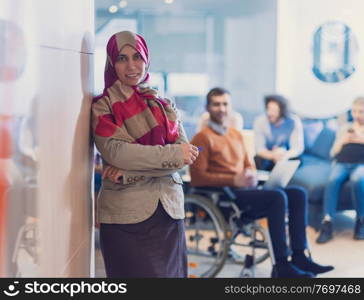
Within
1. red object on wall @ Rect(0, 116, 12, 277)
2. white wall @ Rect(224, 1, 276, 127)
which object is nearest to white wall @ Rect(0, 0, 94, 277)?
red object on wall @ Rect(0, 116, 12, 277)

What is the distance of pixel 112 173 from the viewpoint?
206cm

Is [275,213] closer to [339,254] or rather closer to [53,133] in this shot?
[339,254]

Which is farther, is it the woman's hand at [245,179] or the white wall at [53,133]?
the woman's hand at [245,179]

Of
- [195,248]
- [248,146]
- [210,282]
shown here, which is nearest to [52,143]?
[210,282]

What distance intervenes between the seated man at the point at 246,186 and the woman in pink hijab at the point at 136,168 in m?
1.39

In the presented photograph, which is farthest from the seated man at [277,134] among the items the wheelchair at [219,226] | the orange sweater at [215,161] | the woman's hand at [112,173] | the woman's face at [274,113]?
the woman's hand at [112,173]

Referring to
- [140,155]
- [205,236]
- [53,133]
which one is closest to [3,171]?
[53,133]

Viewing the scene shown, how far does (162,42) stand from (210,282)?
385cm

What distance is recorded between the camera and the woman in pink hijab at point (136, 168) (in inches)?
80.2

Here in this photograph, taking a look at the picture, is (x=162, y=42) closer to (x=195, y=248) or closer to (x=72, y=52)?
(x=195, y=248)

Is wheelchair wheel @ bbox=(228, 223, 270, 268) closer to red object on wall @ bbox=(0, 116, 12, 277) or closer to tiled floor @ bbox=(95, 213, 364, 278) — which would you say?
tiled floor @ bbox=(95, 213, 364, 278)

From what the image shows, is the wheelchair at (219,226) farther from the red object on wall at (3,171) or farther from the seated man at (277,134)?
the red object on wall at (3,171)

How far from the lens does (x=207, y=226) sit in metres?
3.73

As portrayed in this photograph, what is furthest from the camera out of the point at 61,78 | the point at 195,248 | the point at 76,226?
the point at 195,248
